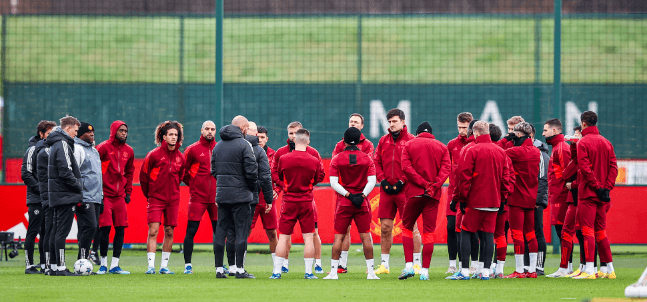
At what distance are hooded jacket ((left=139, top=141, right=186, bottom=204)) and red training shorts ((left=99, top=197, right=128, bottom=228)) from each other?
0.40m

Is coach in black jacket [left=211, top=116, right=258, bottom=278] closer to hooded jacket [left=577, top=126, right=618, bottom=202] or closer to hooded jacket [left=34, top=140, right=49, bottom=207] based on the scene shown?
hooded jacket [left=34, top=140, right=49, bottom=207]

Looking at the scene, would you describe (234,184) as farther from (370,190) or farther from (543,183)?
(543,183)

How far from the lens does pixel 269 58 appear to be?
96.6ft

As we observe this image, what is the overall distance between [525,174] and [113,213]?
17.7ft

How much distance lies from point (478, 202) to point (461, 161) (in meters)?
0.52

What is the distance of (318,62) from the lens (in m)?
29.8

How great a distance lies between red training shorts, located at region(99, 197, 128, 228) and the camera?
10.5 m

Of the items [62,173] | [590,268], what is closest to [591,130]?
[590,268]

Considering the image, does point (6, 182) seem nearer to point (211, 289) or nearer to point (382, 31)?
point (211, 289)

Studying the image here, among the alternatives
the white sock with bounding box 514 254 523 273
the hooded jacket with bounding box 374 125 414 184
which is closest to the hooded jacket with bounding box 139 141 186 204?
the hooded jacket with bounding box 374 125 414 184

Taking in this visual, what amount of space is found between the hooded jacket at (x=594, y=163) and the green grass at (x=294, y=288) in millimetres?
1108

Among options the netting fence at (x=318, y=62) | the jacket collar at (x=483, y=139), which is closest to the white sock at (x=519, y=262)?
the jacket collar at (x=483, y=139)

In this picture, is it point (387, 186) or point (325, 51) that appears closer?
point (387, 186)

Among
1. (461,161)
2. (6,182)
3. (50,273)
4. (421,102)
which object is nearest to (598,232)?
(461,161)
